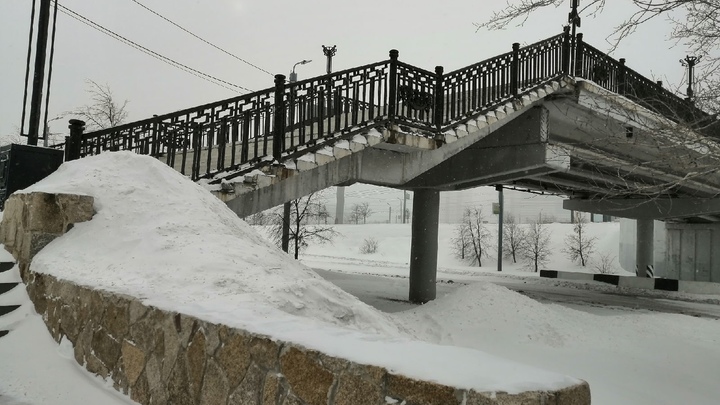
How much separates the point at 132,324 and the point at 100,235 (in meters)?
2.04

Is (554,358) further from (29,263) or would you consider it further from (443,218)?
(443,218)


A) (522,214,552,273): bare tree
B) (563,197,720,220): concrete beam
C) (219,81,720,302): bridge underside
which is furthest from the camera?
(522,214,552,273): bare tree

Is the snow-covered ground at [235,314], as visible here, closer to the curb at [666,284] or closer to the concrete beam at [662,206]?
the curb at [666,284]

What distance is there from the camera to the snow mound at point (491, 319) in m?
8.95

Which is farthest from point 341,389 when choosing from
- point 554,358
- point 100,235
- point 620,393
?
point 554,358

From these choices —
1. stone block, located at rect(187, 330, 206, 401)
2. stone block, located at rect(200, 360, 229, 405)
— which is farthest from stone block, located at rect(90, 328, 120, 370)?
stone block, located at rect(200, 360, 229, 405)

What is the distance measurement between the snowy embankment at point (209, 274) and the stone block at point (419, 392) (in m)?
0.04

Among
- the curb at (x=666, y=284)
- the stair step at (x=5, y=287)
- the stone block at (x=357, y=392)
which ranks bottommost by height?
the curb at (x=666, y=284)

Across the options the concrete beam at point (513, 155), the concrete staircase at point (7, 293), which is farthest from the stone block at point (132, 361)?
the concrete beam at point (513, 155)

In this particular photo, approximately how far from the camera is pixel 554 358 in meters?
8.06

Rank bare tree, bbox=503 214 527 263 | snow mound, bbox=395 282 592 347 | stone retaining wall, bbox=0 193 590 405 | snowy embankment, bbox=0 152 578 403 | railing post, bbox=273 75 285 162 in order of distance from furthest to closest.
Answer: bare tree, bbox=503 214 527 263 → snow mound, bbox=395 282 592 347 → railing post, bbox=273 75 285 162 → snowy embankment, bbox=0 152 578 403 → stone retaining wall, bbox=0 193 590 405

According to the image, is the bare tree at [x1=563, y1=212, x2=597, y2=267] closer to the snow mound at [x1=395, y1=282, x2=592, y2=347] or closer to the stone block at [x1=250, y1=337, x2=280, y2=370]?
the snow mound at [x1=395, y1=282, x2=592, y2=347]

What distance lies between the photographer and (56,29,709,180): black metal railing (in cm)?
827

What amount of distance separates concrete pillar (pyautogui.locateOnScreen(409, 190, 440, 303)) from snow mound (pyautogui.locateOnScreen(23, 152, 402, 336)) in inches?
406
